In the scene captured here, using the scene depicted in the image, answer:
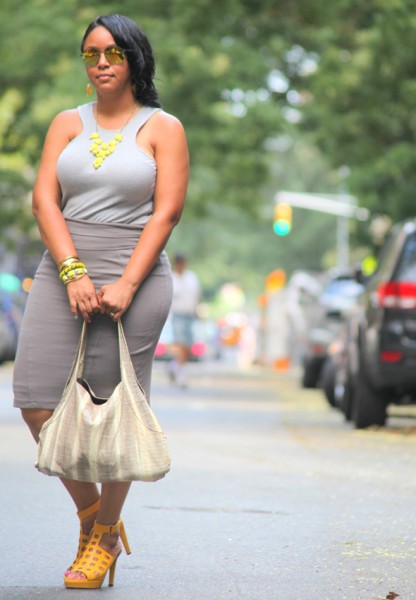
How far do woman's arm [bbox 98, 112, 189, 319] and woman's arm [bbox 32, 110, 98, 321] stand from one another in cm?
7

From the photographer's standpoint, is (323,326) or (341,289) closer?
(323,326)

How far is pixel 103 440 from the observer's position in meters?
5.20

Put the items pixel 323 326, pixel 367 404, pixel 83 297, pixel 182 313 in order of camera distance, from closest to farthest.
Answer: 1. pixel 83 297
2. pixel 367 404
3. pixel 182 313
4. pixel 323 326

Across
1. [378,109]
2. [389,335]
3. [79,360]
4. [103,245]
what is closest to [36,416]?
[79,360]

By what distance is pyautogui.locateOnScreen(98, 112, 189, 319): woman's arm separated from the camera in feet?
17.7

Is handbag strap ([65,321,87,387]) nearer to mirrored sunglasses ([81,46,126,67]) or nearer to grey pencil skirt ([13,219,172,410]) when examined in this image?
grey pencil skirt ([13,219,172,410])

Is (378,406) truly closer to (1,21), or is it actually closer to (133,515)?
(133,515)

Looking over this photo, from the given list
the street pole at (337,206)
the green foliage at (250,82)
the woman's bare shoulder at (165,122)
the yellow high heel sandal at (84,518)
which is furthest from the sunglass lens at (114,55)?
the street pole at (337,206)

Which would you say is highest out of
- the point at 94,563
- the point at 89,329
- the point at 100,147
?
the point at 100,147

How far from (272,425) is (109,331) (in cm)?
911

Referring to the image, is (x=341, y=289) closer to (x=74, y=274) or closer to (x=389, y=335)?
(x=389, y=335)

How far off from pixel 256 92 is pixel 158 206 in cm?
2399

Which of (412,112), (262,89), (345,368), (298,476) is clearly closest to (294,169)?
(262,89)

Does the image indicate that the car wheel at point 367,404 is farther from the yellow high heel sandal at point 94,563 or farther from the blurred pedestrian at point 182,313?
the yellow high heel sandal at point 94,563
